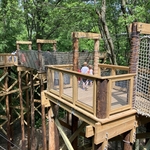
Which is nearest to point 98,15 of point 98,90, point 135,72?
point 135,72

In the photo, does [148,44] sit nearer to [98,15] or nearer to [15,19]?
[98,15]

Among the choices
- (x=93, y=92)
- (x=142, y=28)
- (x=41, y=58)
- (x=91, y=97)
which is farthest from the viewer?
(x=41, y=58)

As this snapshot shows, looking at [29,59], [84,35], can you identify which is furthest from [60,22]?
[84,35]

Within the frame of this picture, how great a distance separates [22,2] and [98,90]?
13.2 m

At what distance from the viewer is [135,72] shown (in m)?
3.87

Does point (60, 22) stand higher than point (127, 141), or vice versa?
point (60, 22)

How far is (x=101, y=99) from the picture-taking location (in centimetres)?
332

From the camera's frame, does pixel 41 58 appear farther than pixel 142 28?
Yes

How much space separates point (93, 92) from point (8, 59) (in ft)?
28.4

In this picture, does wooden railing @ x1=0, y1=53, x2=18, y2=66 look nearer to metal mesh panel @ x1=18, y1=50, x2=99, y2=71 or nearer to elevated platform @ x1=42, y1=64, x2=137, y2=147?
metal mesh panel @ x1=18, y1=50, x2=99, y2=71

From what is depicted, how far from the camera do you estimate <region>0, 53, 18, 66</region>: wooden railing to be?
1060 centimetres

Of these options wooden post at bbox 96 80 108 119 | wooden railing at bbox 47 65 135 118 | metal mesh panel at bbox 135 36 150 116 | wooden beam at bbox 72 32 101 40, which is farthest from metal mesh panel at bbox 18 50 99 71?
wooden post at bbox 96 80 108 119

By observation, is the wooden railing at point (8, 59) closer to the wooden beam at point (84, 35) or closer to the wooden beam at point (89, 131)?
the wooden beam at point (84, 35)

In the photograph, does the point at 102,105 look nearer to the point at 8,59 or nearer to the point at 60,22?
the point at 8,59
